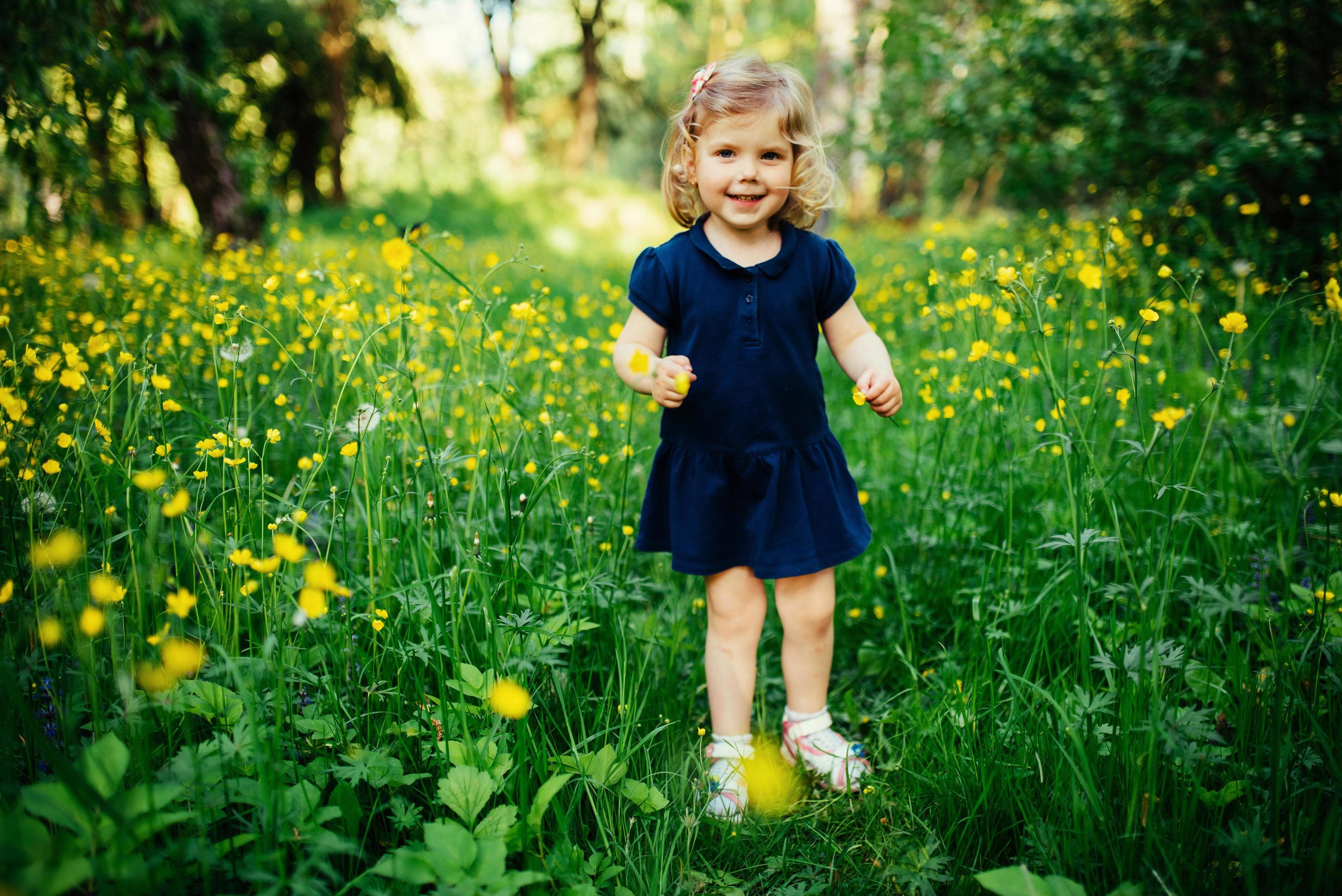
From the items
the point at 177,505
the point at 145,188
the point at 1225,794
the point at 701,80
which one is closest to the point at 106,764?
the point at 177,505

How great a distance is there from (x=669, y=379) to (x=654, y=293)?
1.10 ft

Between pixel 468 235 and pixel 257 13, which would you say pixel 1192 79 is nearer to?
pixel 468 235

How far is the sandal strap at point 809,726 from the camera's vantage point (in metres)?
1.80

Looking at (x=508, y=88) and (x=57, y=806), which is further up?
(x=508, y=88)

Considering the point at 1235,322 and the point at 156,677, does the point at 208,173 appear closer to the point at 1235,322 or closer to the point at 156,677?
the point at 156,677

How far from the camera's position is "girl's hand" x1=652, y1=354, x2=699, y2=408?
1449mm

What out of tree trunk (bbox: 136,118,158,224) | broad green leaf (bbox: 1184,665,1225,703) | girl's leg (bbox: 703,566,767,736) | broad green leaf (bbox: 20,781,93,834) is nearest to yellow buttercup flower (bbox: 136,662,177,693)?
broad green leaf (bbox: 20,781,93,834)

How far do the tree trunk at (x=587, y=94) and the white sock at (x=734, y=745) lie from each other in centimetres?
1931

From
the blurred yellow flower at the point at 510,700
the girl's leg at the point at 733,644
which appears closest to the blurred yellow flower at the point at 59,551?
the blurred yellow flower at the point at 510,700

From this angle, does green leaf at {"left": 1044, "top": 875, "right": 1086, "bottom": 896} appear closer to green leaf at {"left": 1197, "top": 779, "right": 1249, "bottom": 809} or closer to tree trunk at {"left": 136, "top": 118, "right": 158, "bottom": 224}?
green leaf at {"left": 1197, "top": 779, "right": 1249, "bottom": 809}

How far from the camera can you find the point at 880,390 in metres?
1.59

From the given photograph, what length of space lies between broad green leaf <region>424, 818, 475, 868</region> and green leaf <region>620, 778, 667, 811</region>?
15.6 inches

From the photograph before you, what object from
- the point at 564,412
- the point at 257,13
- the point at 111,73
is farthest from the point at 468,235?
the point at 564,412

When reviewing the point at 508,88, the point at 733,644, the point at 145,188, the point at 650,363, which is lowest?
the point at 733,644
